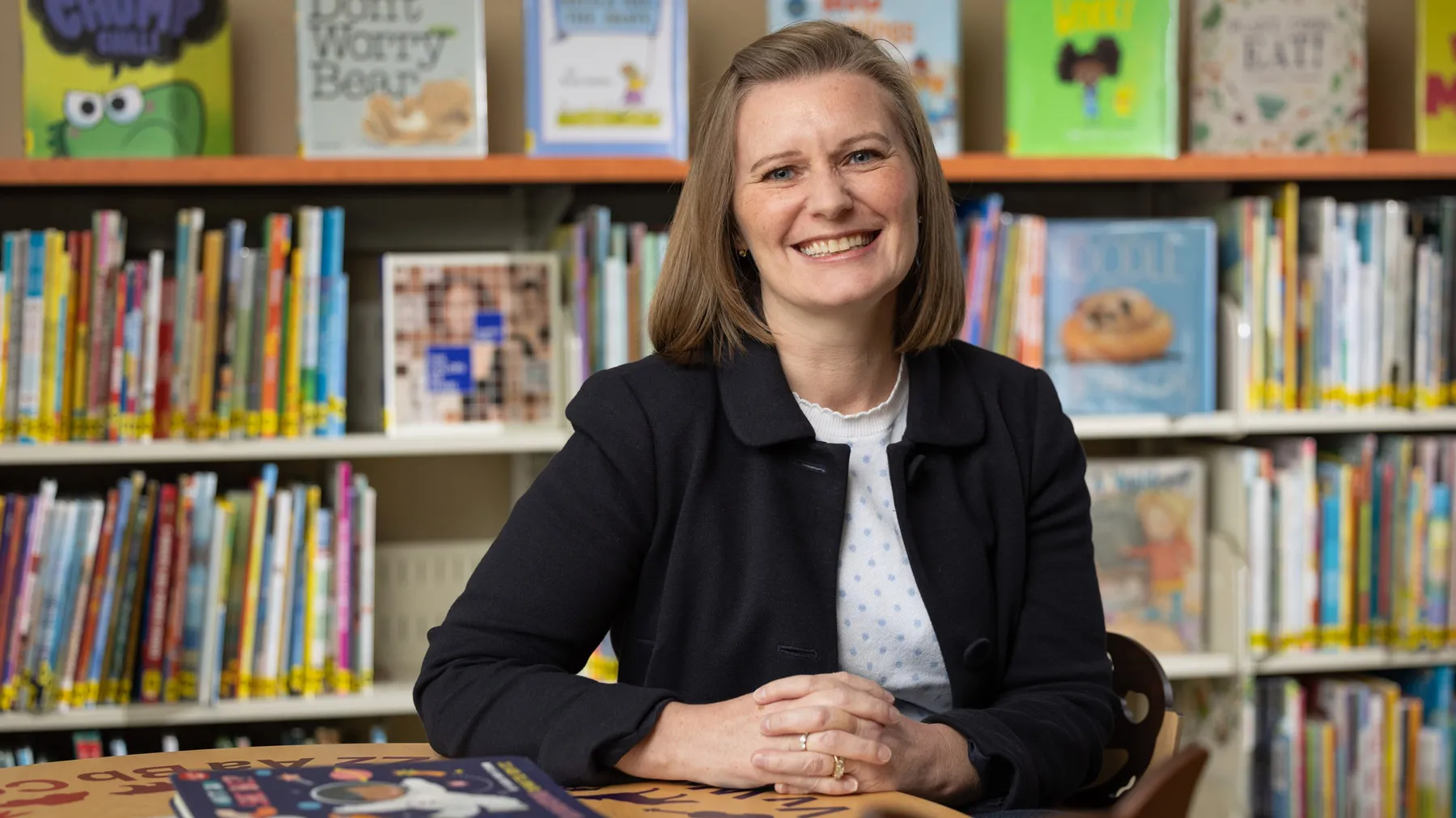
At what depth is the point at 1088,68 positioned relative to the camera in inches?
93.0

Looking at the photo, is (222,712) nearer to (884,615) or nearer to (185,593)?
(185,593)

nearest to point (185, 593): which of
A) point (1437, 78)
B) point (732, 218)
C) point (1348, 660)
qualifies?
point (732, 218)

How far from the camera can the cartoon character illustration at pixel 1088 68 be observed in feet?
7.75

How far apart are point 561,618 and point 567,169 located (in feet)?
3.60

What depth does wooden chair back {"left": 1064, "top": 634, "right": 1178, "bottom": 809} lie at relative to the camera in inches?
53.4

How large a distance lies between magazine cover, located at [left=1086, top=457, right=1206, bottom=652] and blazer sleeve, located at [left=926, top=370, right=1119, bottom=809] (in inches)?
39.5

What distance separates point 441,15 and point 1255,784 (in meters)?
1.90

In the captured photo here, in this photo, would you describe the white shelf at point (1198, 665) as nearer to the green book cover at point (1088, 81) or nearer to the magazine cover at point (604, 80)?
the green book cover at point (1088, 81)

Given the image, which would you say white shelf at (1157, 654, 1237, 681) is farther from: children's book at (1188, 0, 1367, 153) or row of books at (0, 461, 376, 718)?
row of books at (0, 461, 376, 718)

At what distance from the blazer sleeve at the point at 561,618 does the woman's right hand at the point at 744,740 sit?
2 centimetres

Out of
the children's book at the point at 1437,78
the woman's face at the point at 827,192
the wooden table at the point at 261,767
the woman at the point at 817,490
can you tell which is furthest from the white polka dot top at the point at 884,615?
the children's book at the point at 1437,78

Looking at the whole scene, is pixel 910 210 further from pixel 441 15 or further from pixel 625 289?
pixel 441 15

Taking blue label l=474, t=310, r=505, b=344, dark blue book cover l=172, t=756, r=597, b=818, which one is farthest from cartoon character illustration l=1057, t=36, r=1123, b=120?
dark blue book cover l=172, t=756, r=597, b=818

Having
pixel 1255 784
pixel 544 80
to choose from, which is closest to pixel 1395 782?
pixel 1255 784
